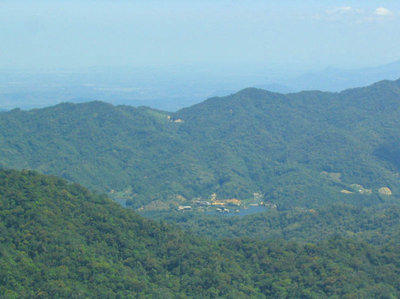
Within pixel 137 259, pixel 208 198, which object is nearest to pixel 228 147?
pixel 208 198

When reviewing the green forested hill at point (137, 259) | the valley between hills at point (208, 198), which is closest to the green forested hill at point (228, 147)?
the valley between hills at point (208, 198)

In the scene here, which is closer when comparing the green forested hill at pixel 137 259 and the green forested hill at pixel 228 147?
the green forested hill at pixel 137 259

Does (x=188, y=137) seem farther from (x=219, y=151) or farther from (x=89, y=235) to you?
(x=89, y=235)

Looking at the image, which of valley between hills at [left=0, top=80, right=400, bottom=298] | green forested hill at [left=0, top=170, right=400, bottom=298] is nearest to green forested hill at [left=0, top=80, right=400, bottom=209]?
valley between hills at [left=0, top=80, right=400, bottom=298]

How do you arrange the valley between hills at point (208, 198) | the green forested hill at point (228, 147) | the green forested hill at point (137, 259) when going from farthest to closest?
the green forested hill at point (228, 147)
the valley between hills at point (208, 198)
the green forested hill at point (137, 259)

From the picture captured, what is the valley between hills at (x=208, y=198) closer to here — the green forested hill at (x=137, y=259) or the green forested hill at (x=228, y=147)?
the green forested hill at (x=137, y=259)

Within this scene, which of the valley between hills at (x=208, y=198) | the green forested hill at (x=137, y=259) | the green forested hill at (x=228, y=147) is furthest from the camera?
the green forested hill at (x=228, y=147)
